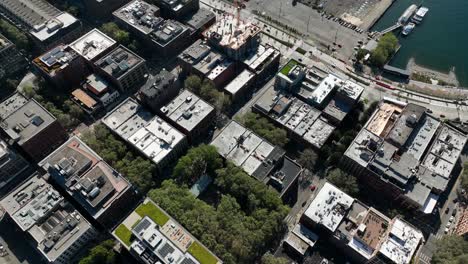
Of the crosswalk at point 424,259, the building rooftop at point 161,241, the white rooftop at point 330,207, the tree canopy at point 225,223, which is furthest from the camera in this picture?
the crosswalk at point 424,259

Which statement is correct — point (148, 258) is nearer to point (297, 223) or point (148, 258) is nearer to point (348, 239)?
point (297, 223)

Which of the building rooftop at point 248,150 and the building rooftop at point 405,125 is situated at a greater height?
the building rooftop at point 405,125

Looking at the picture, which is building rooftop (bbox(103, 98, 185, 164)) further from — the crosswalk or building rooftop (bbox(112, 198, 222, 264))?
the crosswalk

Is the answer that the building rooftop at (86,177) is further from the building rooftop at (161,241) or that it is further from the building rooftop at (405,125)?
the building rooftop at (405,125)

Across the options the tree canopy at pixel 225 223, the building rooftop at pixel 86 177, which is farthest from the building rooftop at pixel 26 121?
the tree canopy at pixel 225 223

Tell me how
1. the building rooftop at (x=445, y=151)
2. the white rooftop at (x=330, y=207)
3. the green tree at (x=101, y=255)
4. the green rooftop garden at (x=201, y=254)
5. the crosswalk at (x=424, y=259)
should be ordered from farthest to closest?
the building rooftop at (x=445, y=151)
the crosswalk at (x=424, y=259)
the white rooftop at (x=330, y=207)
the green tree at (x=101, y=255)
the green rooftop garden at (x=201, y=254)

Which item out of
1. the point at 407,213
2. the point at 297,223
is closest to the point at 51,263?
the point at 297,223
